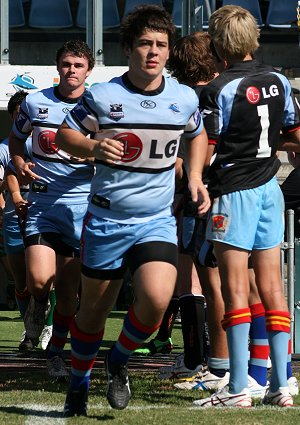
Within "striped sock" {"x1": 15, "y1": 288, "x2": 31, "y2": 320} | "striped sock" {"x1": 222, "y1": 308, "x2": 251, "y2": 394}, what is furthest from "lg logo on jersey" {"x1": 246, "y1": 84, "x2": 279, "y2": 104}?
"striped sock" {"x1": 15, "y1": 288, "x2": 31, "y2": 320}

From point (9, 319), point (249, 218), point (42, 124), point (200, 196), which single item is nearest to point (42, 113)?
point (42, 124)

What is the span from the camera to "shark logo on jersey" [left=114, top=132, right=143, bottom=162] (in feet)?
18.0

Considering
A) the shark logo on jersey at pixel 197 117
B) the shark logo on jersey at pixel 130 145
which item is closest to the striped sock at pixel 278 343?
the shark logo on jersey at pixel 197 117

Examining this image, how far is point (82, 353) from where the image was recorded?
565cm

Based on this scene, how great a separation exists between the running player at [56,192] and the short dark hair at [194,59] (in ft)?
2.80

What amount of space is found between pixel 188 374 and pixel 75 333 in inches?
61.1

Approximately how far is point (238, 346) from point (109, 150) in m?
1.34

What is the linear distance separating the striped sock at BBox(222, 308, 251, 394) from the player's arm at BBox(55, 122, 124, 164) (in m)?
1.15

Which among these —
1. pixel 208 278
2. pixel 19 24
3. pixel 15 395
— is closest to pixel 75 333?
pixel 15 395

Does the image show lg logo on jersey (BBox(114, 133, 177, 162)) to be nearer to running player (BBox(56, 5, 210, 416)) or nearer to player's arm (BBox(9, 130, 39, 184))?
running player (BBox(56, 5, 210, 416))

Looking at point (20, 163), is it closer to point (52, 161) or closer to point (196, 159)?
point (52, 161)

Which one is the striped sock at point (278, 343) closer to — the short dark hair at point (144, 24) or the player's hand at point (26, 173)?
the short dark hair at point (144, 24)

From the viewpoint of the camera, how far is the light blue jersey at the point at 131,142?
550 cm

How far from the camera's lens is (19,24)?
2033 centimetres
